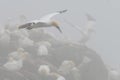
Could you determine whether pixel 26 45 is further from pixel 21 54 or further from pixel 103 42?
pixel 103 42

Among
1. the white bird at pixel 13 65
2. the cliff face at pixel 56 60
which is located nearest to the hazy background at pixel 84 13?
the cliff face at pixel 56 60

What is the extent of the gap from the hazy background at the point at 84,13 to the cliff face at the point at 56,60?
10.1 metres

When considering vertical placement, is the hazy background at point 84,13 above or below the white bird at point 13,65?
above

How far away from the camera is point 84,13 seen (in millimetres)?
23375

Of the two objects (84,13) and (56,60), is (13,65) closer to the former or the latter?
(56,60)

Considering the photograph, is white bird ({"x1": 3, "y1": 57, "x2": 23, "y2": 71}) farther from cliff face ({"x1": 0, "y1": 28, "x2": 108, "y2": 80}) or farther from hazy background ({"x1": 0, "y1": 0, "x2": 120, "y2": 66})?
hazy background ({"x1": 0, "y1": 0, "x2": 120, "y2": 66})

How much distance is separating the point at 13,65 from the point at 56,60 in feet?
3.73

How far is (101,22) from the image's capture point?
2391 cm

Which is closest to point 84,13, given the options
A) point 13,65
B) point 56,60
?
point 56,60

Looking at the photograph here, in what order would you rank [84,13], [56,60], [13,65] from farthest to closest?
[84,13] < [56,60] < [13,65]

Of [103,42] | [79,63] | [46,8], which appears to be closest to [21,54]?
[79,63]

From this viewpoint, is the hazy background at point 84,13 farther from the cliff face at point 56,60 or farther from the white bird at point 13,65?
the white bird at point 13,65

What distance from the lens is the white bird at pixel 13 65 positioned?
4773mm

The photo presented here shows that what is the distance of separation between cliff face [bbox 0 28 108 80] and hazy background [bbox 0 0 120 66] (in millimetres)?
10127
